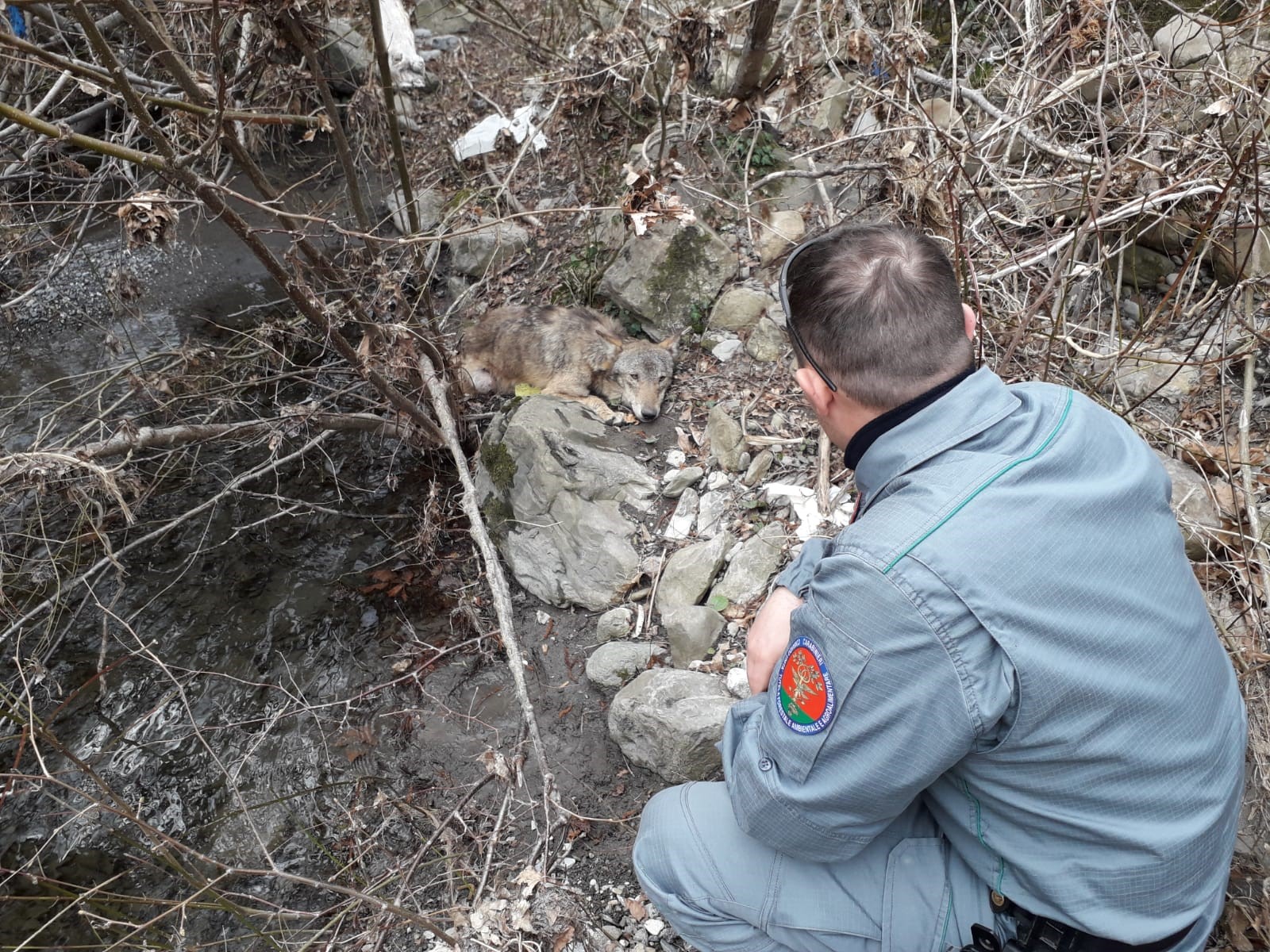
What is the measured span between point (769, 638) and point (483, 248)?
654 centimetres

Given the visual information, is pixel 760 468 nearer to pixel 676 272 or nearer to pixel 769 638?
pixel 676 272

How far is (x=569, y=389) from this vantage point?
6098mm

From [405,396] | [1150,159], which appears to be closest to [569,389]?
[405,396]

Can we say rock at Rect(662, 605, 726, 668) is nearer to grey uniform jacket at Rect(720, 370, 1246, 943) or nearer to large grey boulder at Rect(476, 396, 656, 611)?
large grey boulder at Rect(476, 396, 656, 611)

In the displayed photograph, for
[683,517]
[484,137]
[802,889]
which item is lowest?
[683,517]

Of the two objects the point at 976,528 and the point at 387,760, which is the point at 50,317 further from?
the point at 976,528

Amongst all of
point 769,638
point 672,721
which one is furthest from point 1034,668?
point 672,721

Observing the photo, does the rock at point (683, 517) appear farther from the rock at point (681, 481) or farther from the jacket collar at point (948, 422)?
the jacket collar at point (948, 422)

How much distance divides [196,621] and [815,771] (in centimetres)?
442

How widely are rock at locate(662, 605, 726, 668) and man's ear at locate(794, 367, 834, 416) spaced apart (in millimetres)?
2058

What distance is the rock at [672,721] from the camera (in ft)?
11.3

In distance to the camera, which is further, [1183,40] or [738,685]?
[1183,40]

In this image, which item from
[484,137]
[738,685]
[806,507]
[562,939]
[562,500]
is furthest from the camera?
[484,137]

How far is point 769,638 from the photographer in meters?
2.48
